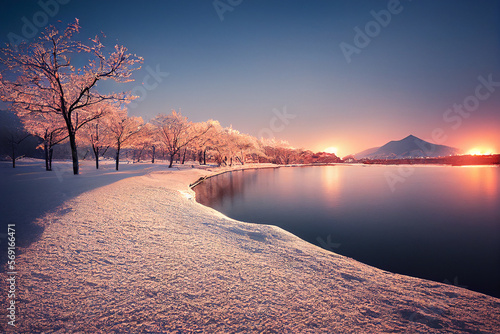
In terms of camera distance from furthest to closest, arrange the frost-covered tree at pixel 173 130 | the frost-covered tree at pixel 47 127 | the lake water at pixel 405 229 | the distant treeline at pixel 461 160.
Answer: the distant treeline at pixel 461 160 → the frost-covered tree at pixel 173 130 → the frost-covered tree at pixel 47 127 → the lake water at pixel 405 229

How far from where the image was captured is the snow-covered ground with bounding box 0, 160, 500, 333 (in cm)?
229

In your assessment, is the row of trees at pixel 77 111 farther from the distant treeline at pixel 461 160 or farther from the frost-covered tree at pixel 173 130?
the distant treeline at pixel 461 160

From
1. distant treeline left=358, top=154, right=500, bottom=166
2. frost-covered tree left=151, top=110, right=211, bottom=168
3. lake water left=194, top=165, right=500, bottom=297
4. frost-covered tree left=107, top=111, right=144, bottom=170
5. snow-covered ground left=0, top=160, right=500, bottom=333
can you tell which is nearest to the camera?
snow-covered ground left=0, top=160, right=500, bottom=333

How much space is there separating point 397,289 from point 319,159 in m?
126

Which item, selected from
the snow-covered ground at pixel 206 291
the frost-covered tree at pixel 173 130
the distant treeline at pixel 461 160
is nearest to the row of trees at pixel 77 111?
the frost-covered tree at pixel 173 130

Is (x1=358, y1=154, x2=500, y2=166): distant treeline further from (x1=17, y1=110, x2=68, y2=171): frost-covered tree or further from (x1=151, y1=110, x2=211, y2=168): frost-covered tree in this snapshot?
(x1=17, y1=110, x2=68, y2=171): frost-covered tree

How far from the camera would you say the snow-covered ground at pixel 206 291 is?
2.29m

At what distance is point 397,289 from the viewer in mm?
3402

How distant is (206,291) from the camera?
2.86m

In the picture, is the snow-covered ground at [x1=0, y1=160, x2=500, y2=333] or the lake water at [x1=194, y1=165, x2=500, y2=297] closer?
the snow-covered ground at [x1=0, y1=160, x2=500, y2=333]

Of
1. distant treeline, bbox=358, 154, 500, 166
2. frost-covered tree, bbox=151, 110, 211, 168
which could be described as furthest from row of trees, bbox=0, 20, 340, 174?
distant treeline, bbox=358, 154, 500, 166

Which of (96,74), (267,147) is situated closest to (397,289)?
(96,74)

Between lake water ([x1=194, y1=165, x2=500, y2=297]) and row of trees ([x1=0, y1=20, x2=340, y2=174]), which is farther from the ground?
row of trees ([x1=0, y1=20, x2=340, y2=174])

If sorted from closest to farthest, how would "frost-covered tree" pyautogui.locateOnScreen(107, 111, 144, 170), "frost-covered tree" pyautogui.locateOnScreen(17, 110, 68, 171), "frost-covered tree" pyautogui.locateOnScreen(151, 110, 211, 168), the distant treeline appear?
"frost-covered tree" pyautogui.locateOnScreen(17, 110, 68, 171)
"frost-covered tree" pyautogui.locateOnScreen(107, 111, 144, 170)
"frost-covered tree" pyautogui.locateOnScreen(151, 110, 211, 168)
the distant treeline
